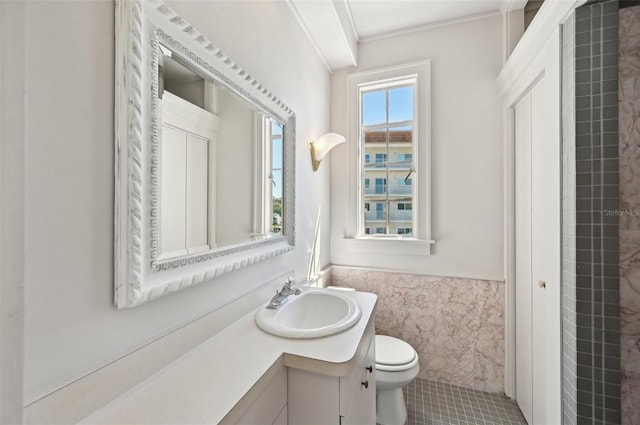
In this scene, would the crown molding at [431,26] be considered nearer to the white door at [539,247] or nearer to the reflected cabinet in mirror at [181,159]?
the white door at [539,247]

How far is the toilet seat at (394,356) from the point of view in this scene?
5.07ft

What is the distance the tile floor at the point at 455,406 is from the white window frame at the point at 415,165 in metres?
0.95

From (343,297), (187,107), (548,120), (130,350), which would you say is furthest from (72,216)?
(548,120)

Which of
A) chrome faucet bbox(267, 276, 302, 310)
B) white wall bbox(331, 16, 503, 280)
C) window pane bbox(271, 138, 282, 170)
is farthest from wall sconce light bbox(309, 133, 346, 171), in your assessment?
chrome faucet bbox(267, 276, 302, 310)

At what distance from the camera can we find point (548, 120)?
4.14 ft

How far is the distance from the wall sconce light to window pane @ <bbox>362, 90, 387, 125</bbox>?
56cm

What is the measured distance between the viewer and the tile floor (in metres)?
1.68

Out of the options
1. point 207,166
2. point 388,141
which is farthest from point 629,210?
point 207,166

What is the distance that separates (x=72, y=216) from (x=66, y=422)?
0.42m

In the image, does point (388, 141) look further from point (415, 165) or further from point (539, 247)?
point (539, 247)

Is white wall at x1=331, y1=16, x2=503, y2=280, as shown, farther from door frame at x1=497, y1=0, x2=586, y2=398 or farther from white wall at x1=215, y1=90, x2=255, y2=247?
white wall at x1=215, y1=90, x2=255, y2=247

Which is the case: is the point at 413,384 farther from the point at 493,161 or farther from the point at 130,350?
the point at 130,350

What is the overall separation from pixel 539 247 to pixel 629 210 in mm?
458

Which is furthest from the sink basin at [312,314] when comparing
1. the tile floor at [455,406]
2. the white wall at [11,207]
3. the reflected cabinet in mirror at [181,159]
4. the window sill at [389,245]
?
the tile floor at [455,406]
